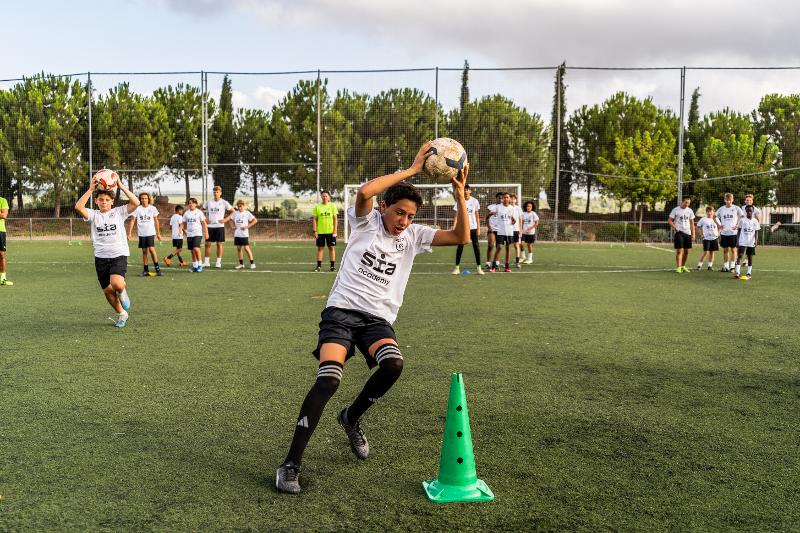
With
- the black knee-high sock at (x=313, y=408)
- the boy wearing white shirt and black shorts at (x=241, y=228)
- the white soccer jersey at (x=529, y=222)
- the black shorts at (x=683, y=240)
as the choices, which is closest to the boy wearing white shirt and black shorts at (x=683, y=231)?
the black shorts at (x=683, y=240)

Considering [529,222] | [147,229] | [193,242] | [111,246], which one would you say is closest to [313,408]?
[111,246]

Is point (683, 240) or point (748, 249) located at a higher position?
point (683, 240)

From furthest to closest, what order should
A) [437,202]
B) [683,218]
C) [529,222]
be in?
[437,202], [529,222], [683,218]

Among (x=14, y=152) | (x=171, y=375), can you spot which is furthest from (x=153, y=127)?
(x=171, y=375)

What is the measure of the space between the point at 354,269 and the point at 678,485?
2.26 meters

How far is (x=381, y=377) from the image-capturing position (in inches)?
171

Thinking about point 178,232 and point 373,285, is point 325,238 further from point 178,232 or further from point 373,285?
point 373,285

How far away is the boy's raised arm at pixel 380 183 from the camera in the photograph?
159 inches

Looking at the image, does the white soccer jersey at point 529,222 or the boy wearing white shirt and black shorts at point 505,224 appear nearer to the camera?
the boy wearing white shirt and black shorts at point 505,224

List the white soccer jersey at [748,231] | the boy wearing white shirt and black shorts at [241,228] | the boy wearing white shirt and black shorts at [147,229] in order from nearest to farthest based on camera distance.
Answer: the boy wearing white shirt and black shorts at [147,229]
the white soccer jersey at [748,231]
the boy wearing white shirt and black shorts at [241,228]

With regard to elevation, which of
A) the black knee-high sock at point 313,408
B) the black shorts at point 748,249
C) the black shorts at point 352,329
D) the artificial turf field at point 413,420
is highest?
the black shorts at point 748,249

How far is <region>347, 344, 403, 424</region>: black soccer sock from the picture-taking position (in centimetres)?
425

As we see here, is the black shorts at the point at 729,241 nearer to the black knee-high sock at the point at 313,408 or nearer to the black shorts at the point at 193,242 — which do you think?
the black shorts at the point at 193,242

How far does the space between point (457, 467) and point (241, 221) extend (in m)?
16.2
